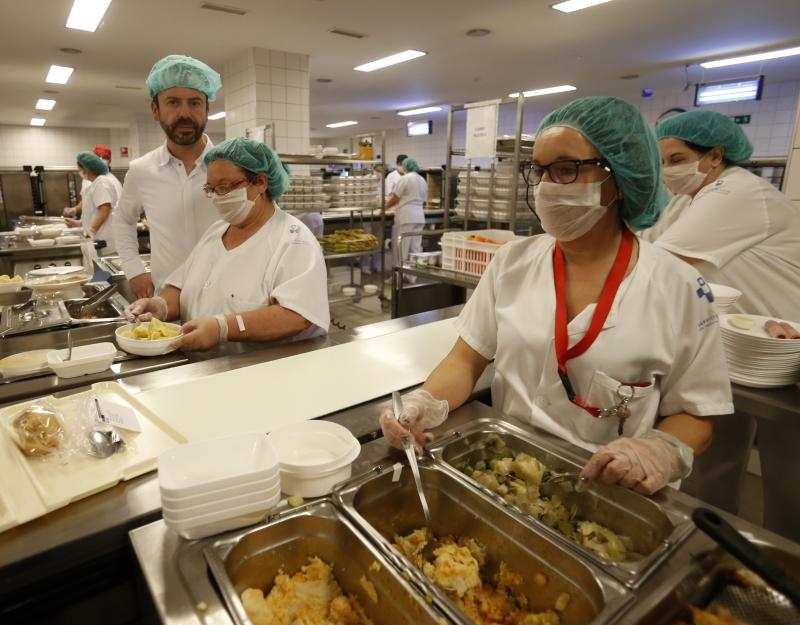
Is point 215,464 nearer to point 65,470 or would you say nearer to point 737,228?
point 65,470

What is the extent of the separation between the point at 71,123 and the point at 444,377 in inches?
619

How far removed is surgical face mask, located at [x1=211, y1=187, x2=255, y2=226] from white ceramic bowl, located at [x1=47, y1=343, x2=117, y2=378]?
27.4 inches

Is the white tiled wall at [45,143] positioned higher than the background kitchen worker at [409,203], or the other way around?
the white tiled wall at [45,143]

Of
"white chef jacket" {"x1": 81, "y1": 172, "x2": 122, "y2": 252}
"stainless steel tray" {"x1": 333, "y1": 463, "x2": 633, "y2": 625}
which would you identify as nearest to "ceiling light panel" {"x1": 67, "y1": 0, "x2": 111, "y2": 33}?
"white chef jacket" {"x1": 81, "y1": 172, "x2": 122, "y2": 252}

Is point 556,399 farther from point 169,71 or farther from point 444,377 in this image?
point 169,71

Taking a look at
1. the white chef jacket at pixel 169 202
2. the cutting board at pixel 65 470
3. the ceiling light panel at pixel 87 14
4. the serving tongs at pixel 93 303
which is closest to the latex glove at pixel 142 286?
the white chef jacket at pixel 169 202

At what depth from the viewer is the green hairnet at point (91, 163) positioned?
5.91m

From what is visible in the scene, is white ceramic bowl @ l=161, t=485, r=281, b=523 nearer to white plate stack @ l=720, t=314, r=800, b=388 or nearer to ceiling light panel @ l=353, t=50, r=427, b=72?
white plate stack @ l=720, t=314, r=800, b=388

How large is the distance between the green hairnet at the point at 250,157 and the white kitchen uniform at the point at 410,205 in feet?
17.6

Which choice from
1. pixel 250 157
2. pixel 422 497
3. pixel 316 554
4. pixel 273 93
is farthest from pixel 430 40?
pixel 316 554

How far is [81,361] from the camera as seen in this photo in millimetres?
1531

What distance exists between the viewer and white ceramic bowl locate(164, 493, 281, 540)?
81 centimetres

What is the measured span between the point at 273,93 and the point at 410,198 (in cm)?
242

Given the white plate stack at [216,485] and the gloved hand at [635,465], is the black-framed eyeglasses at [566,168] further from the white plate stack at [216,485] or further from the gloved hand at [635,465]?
the white plate stack at [216,485]
